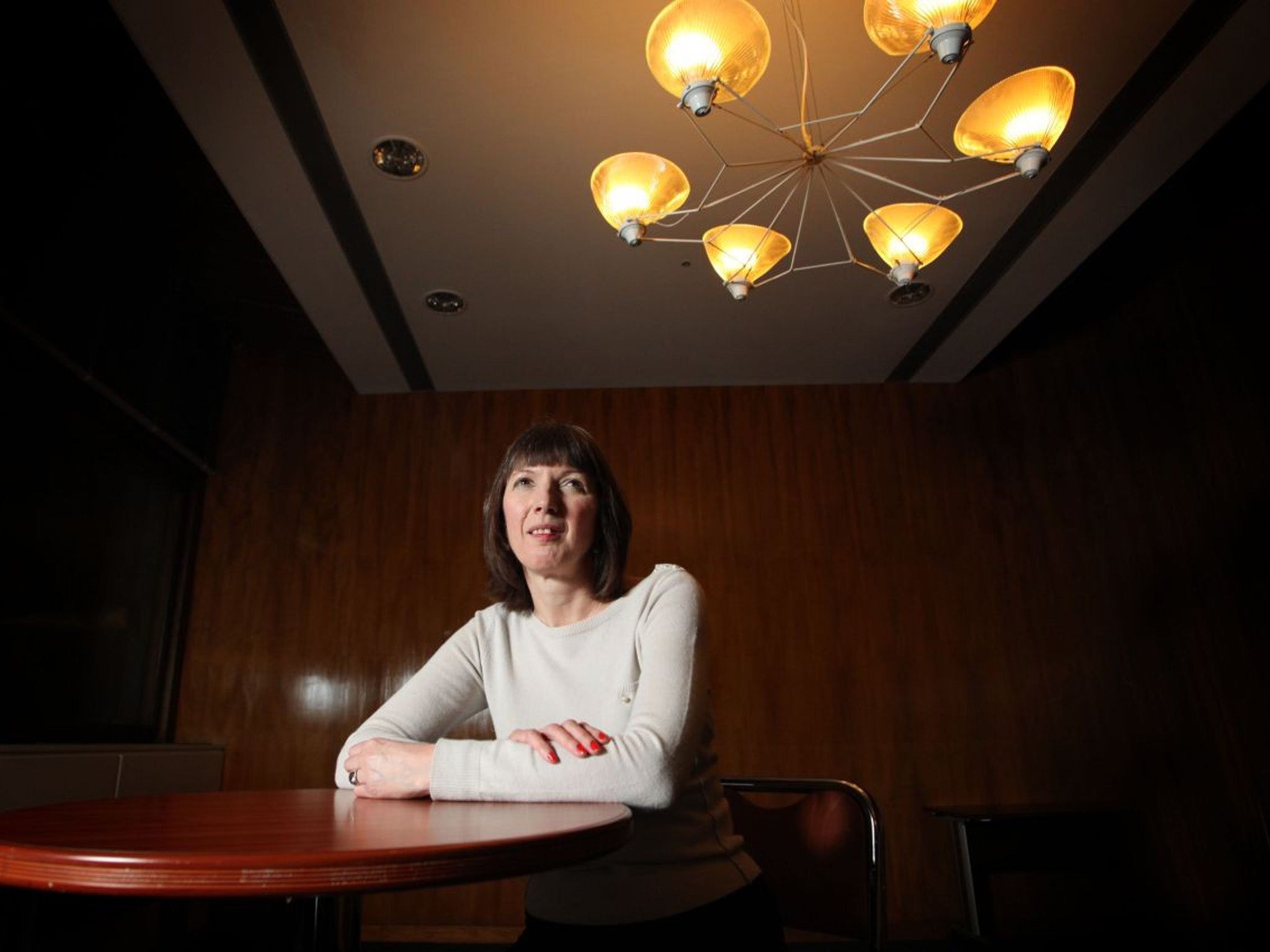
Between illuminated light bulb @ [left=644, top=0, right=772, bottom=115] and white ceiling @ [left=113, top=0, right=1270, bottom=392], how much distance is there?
409mm

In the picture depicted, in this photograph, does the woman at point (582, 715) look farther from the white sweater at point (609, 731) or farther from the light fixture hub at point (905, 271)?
the light fixture hub at point (905, 271)

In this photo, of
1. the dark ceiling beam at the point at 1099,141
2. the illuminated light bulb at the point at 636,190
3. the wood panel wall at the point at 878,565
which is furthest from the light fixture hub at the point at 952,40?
the wood panel wall at the point at 878,565

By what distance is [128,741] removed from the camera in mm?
3582

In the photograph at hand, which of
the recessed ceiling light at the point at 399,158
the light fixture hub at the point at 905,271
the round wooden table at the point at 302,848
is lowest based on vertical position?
the round wooden table at the point at 302,848

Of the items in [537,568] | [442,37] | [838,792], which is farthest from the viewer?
[442,37]

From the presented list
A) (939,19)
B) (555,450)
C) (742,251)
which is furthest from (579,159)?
(555,450)

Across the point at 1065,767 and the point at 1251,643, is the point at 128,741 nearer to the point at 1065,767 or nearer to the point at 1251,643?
the point at 1065,767

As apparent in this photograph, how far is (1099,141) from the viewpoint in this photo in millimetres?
2609

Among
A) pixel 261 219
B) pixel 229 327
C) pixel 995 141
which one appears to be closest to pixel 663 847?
pixel 995 141

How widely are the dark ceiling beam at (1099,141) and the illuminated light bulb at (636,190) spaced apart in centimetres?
150

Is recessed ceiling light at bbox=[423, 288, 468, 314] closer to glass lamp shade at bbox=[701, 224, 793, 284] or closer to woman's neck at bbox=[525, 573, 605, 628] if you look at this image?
glass lamp shade at bbox=[701, 224, 793, 284]

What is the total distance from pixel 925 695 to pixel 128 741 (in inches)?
156

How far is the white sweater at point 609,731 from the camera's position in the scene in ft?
3.10

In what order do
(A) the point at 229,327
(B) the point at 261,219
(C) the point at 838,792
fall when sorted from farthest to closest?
(A) the point at 229,327 < (B) the point at 261,219 < (C) the point at 838,792
